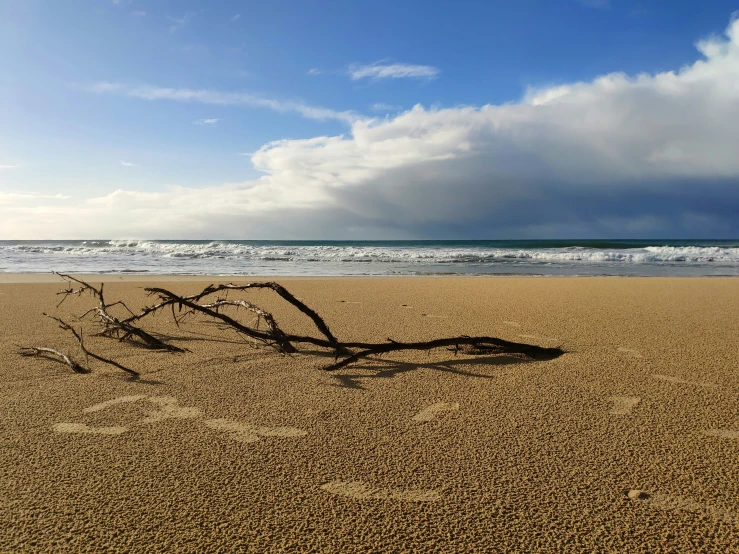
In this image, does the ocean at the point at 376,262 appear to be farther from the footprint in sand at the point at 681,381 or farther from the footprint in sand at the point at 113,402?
the footprint in sand at the point at 681,381

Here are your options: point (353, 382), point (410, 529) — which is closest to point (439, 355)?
point (353, 382)

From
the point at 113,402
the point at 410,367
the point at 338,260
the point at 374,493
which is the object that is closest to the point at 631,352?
the point at 410,367

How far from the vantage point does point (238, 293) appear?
6.30 meters

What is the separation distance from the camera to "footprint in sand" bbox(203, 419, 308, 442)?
62.1 inches

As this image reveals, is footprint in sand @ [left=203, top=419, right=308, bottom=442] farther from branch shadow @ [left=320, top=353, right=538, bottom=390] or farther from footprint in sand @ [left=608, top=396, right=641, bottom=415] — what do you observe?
footprint in sand @ [left=608, top=396, right=641, bottom=415]

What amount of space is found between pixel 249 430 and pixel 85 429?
0.58m

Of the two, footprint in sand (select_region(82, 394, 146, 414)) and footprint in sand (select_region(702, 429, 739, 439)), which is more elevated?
footprint in sand (select_region(82, 394, 146, 414))

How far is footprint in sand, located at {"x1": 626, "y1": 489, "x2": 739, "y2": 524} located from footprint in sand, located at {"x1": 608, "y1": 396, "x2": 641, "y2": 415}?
22.9 inches

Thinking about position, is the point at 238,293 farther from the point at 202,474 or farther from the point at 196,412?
the point at 202,474

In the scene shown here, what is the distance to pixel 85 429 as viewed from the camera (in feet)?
5.32

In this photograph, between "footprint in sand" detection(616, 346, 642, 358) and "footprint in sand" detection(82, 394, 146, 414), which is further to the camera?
"footprint in sand" detection(616, 346, 642, 358)

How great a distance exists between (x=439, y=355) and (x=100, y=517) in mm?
1874

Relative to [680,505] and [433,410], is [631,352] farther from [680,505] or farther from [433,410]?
[680,505]

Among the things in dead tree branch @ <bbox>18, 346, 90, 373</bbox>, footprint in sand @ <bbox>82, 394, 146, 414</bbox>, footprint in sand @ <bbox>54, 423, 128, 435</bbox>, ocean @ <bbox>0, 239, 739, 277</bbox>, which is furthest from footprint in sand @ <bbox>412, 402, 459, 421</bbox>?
ocean @ <bbox>0, 239, 739, 277</bbox>
